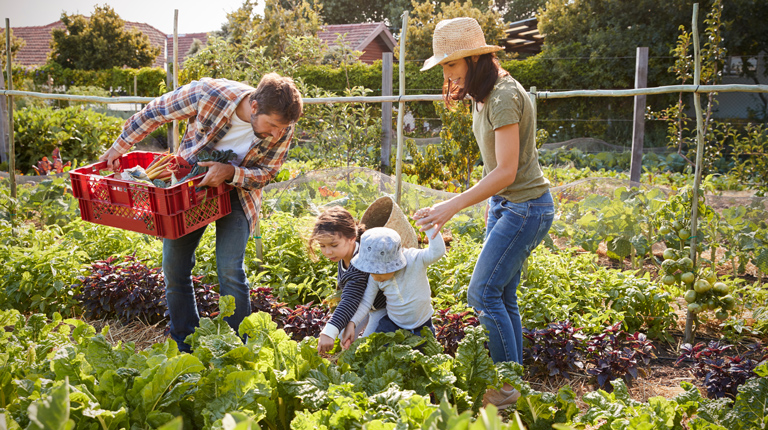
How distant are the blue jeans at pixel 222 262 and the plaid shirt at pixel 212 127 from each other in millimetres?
71

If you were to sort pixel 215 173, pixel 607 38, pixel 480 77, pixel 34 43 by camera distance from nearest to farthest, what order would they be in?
pixel 480 77 → pixel 215 173 → pixel 607 38 → pixel 34 43

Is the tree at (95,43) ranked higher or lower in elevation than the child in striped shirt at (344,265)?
higher

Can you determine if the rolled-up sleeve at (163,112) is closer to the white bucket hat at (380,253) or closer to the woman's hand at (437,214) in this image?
the white bucket hat at (380,253)

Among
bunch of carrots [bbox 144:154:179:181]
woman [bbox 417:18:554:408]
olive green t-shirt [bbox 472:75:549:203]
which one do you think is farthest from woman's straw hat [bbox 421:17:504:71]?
bunch of carrots [bbox 144:154:179:181]

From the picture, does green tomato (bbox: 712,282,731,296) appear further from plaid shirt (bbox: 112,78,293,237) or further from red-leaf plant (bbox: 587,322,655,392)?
plaid shirt (bbox: 112,78,293,237)

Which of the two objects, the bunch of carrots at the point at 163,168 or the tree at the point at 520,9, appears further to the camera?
the tree at the point at 520,9

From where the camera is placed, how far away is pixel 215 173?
227cm

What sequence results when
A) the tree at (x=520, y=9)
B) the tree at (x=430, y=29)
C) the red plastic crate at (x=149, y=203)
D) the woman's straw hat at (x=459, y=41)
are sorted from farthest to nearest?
the tree at (x=520, y=9) < the tree at (x=430, y=29) < the red plastic crate at (x=149, y=203) < the woman's straw hat at (x=459, y=41)

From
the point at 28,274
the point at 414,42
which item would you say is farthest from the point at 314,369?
the point at 414,42

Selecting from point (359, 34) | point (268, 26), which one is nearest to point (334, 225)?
point (268, 26)

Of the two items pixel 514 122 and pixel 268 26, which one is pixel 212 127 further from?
pixel 268 26

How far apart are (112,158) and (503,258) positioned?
1750 mm

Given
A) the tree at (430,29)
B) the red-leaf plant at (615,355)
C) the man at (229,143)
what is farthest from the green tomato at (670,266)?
the tree at (430,29)

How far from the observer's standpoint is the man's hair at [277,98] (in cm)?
219
